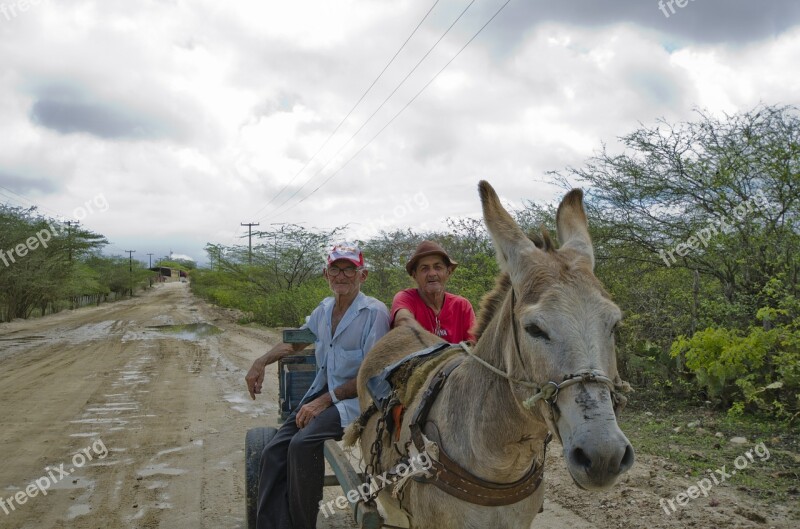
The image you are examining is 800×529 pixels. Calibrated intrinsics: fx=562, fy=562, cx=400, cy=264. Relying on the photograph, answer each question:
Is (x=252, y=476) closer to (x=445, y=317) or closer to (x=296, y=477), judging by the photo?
(x=296, y=477)

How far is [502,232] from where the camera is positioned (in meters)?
2.46

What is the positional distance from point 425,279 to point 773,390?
480 centimetres

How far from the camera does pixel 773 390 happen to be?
643 cm

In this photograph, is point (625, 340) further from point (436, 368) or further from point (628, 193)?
point (436, 368)

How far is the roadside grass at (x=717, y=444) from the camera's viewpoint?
193 inches

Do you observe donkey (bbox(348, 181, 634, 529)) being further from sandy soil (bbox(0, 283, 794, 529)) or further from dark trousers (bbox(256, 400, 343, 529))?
sandy soil (bbox(0, 283, 794, 529))

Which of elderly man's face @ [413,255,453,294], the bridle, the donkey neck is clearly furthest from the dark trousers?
the bridle

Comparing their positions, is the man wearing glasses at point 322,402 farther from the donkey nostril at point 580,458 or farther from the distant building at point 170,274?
the distant building at point 170,274

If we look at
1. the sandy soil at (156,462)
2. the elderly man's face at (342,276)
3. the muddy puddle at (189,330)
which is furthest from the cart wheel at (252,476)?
the muddy puddle at (189,330)

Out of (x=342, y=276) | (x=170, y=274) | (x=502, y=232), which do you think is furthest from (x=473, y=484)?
(x=170, y=274)

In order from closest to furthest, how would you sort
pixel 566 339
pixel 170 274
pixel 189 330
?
1. pixel 566 339
2. pixel 189 330
3. pixel 170 274

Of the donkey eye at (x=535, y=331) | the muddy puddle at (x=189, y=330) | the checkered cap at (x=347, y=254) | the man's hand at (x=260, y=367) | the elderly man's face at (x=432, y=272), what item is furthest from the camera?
the muddy puddle at (x=189, y=330)

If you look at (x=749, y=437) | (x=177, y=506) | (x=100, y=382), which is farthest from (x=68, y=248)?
(x=749, y=437)

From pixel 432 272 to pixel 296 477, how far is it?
1720 millimetres
